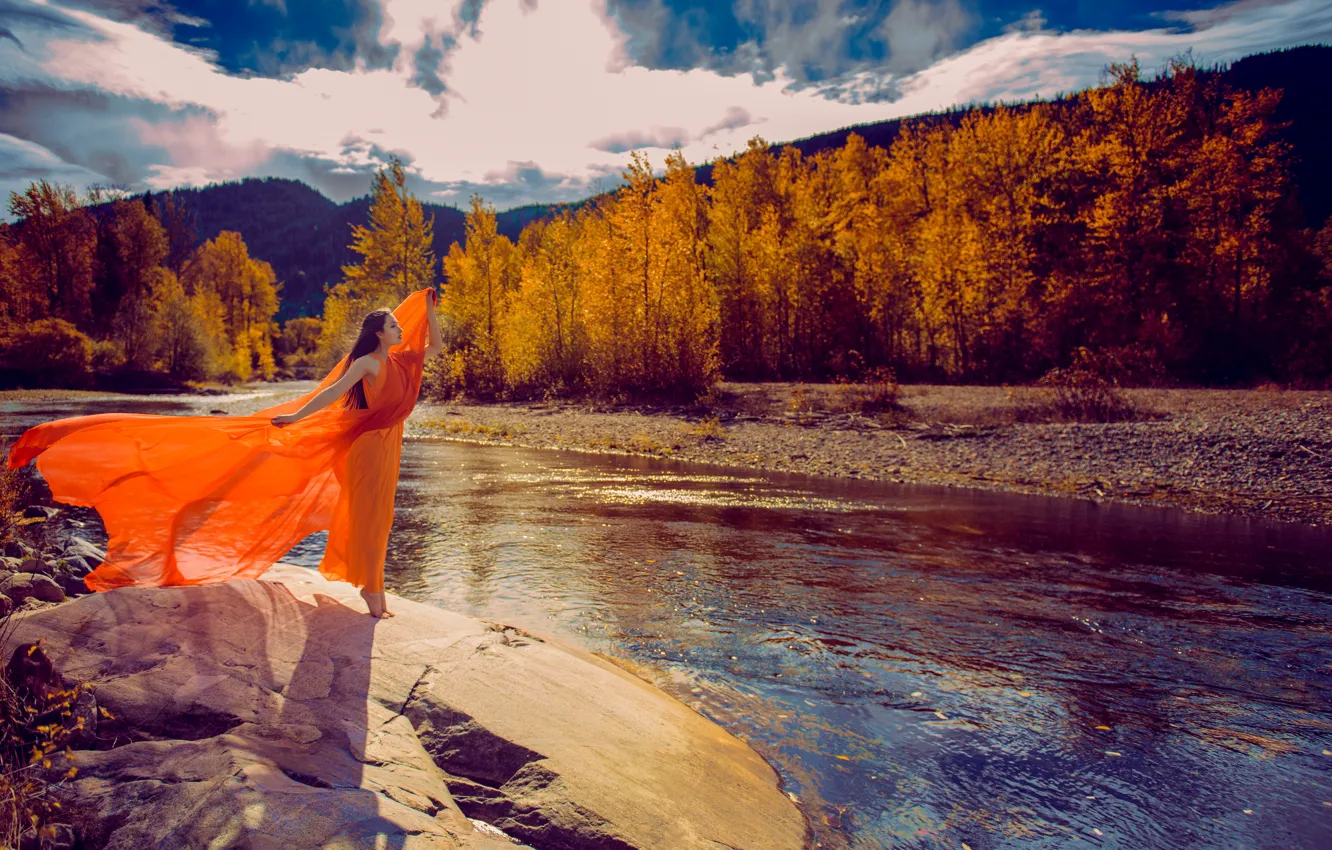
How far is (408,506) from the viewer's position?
13.9 m

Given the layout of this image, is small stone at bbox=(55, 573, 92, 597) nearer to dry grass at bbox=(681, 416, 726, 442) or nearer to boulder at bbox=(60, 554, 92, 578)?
boulder at bbox=(60, 554, 92, 578)

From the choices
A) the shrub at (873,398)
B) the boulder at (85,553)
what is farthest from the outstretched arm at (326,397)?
the shrub at (873,398)

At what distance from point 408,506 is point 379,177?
41.5 m

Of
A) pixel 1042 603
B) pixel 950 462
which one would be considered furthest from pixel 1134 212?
pixel 1042 603

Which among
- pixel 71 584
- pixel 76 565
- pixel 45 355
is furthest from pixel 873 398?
pixel 45 355

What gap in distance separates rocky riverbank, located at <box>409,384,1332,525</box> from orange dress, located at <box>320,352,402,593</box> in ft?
45.5

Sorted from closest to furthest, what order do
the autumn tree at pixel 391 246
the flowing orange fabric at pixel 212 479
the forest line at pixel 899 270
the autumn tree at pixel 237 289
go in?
the flowing orange fabric at pixel 212 479 → the forest line at pixel 899 270 → the autumn tree at pixel 391 246 → the autumn tree at pixel 237 289

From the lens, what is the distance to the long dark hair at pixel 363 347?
221 inches

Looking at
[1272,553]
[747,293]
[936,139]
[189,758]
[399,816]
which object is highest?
[936,139]

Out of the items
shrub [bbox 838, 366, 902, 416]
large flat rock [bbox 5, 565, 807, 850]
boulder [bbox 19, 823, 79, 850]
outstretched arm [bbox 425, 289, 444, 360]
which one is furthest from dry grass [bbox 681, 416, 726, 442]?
boulder [bbox 19, 823, 79, 850]

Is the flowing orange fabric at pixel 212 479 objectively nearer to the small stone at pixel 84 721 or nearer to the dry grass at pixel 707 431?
the small stone at pixel 84 721

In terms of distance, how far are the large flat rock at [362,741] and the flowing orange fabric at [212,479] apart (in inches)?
18.2

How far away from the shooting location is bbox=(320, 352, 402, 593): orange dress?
5.55 meters

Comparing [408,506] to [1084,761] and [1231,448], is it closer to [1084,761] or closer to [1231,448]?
[1084,761]
